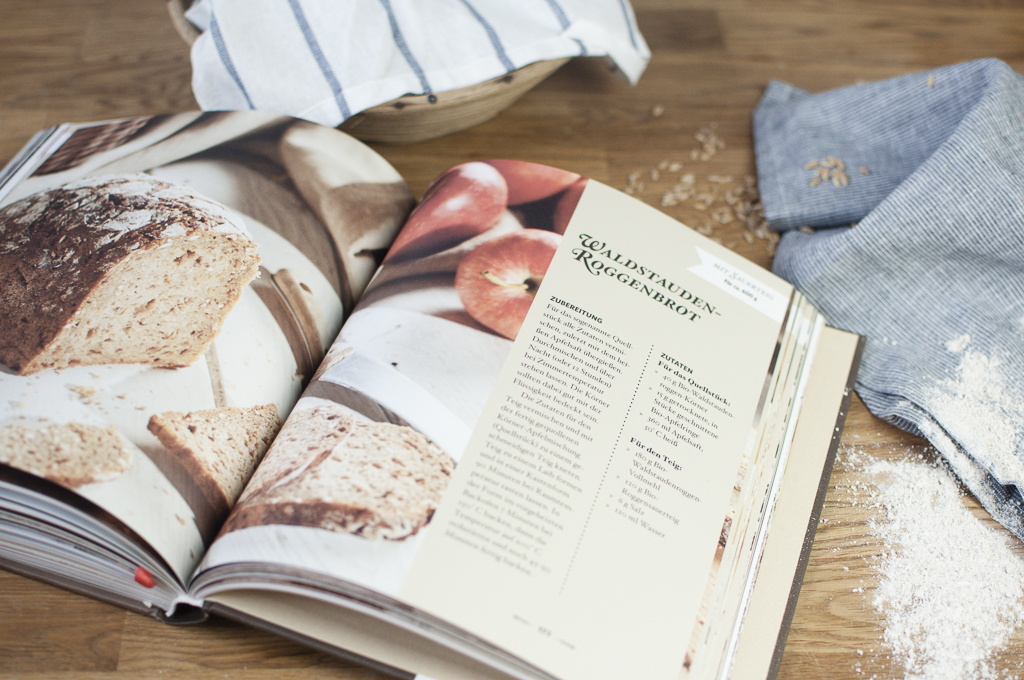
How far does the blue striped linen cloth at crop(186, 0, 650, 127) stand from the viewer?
1.44 ft

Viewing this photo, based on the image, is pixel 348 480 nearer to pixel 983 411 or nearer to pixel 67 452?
pixel 67 452

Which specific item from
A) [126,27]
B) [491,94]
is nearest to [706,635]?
[491,94]

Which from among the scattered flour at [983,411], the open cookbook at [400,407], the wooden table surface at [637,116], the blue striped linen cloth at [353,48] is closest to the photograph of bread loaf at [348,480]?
the open cookbook at [400,407]

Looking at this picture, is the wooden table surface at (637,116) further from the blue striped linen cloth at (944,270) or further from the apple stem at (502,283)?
the apple stem at (502,283)

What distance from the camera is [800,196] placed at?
0.51m

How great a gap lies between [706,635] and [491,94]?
39 centimetres

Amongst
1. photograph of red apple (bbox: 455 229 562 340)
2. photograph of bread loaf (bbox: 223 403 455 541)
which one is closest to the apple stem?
photograph of red apple (bbox: 455 229 562 340)

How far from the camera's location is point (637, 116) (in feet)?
1.88

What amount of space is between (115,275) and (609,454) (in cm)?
28

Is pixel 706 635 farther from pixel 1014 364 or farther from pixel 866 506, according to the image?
pixel 1014 364

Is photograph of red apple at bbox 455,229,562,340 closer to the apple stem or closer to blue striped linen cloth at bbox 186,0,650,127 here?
the apple stem

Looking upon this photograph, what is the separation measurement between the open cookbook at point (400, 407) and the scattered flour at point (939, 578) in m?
0.07

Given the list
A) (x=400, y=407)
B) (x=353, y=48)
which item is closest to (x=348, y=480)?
(x=400, y=407)

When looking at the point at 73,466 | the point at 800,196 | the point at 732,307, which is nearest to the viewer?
the point at 73,466
